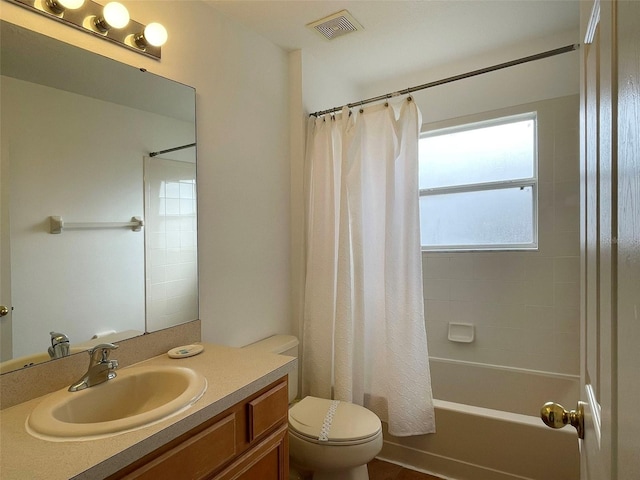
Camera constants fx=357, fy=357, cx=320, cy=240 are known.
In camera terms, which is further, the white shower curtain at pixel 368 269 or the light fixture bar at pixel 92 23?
the white shower curtain at pixel 368 269

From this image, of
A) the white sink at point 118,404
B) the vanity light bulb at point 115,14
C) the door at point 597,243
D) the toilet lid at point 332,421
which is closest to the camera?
the door at point 597,243

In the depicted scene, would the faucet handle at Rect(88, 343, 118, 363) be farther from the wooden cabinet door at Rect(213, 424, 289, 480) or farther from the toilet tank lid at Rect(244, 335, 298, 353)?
the toilet tank lid at Rect(244, 335, 298, 353)

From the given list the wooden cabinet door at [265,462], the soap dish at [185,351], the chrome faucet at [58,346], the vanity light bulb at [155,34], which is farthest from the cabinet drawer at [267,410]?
the vanity light bulb at [155,34]

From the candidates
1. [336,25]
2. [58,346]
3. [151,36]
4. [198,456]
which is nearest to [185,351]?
[58,346]

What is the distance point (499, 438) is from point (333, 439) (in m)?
0.89

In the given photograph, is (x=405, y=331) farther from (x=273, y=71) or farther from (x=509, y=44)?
(x=509, y=44)

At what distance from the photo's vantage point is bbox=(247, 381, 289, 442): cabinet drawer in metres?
1.23

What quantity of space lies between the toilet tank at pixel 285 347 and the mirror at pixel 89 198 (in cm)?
48

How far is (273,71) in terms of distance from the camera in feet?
7.37

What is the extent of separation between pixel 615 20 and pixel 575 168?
2.21 metres

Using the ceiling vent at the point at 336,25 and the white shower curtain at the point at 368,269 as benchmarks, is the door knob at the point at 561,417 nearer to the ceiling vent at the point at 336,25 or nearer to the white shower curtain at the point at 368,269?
the white shower curtain at the point at 368,269

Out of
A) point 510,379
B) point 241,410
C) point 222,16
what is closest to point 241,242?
point 241,410

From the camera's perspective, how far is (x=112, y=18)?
1361 millimetres

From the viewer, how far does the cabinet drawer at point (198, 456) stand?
921mm
